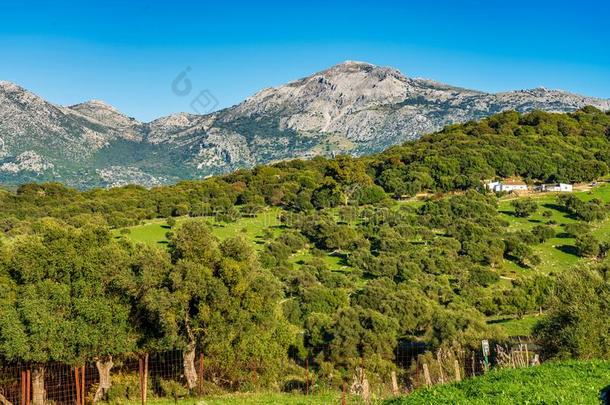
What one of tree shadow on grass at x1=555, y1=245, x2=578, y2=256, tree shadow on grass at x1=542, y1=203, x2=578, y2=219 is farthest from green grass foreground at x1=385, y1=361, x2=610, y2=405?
tree shadow on grass at x1=542, y1=203, x2=578, y2=219

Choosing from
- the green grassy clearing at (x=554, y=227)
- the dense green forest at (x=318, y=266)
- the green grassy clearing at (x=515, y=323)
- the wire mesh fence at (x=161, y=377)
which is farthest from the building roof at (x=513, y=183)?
the wire mesh fence at (x=161, y=377)

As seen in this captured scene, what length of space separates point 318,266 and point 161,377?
3308cm

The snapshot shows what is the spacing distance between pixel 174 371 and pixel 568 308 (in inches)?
675

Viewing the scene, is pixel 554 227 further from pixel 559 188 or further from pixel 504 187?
pixel 559 188

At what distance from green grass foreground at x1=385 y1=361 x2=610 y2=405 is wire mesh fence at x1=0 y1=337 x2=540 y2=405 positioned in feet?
8.59

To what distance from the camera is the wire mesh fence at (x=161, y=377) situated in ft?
55.2

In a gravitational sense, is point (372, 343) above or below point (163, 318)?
below

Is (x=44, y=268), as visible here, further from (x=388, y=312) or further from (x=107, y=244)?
(x=388, y=312)

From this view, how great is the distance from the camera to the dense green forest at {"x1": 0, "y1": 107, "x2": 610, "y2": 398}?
1898 cm

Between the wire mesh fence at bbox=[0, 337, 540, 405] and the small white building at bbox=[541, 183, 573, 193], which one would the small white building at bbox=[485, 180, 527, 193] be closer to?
the small white building at bbox=[541, 183, 573, 193]

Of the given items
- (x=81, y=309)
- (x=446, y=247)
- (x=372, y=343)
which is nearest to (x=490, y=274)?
(x=446, y=247)

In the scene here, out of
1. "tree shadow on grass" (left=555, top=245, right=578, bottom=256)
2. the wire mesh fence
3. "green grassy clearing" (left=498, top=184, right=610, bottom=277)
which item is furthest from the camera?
"tree shadow on grass" (left=555, top=245, right=578, bottom=256)

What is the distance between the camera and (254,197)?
8325cm

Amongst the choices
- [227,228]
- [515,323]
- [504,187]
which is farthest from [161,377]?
[504,187]
